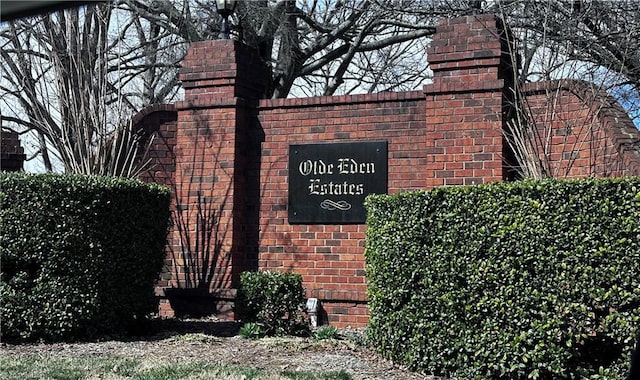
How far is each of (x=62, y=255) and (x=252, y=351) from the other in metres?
2.13

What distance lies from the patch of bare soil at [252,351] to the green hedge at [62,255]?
0.85ft

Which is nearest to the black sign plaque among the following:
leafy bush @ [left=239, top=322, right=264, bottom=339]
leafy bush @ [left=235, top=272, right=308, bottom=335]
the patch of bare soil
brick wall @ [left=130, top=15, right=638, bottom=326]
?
brick wall @ [left=130, top=15, right=638, bottom=326]

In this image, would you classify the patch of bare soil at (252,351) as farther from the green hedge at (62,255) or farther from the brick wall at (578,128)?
the brick wall at (578,128)

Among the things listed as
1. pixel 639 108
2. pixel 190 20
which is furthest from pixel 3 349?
pixel 190 20

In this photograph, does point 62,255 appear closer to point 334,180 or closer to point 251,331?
point 251,331

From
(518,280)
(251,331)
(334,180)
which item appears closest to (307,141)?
(334,180)

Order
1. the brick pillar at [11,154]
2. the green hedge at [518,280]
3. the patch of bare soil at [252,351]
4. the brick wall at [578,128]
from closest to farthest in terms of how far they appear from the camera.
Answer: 1. the green hedge at [518,280]
2. the patch of bare soil at [252,351]
3. the brick wall at [578,128]
4. the brick pillar at [11,154]

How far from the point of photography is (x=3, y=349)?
7270 millimetres

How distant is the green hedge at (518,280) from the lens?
5754mm

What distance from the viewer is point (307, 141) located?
9438mm

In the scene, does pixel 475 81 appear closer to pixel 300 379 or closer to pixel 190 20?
pixel 300 379

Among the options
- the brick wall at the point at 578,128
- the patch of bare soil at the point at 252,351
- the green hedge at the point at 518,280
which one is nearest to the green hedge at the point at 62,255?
the patch of bare soil at the point at 252,351

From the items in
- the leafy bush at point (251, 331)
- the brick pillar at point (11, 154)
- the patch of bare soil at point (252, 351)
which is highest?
the brick pillar at point (11, 154)

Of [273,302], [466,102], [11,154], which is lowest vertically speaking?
[273,302]
